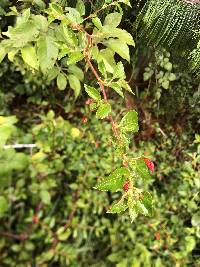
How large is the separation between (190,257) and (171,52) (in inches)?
37.2

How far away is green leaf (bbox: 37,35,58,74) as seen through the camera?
→ 1.30m

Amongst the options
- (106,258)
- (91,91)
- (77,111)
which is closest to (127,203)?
(91,91)

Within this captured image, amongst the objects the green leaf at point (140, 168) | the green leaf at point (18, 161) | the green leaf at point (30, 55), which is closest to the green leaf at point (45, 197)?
the green leaf at point (18, 161)

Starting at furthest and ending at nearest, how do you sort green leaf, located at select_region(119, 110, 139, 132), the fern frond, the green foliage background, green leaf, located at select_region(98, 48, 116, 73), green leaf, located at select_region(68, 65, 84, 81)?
the green foliage background, green leaf, located at select_region(68, 65, 84, 81), the fern frond, green leaf, located at select_region(98, 48, 116, 73), green leaf, located at select_region(119, 110, 139, 132)

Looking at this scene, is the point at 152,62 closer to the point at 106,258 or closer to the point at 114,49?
the point at 114,49

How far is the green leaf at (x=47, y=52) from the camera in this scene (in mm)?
1297

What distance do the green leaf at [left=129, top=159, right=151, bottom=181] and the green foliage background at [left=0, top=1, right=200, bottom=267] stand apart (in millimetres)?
949

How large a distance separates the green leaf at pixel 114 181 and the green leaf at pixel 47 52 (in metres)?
0.49

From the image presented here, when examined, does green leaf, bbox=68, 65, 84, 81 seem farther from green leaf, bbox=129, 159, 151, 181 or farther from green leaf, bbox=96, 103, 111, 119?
green leaf, bbox=129, 159, 151, 181

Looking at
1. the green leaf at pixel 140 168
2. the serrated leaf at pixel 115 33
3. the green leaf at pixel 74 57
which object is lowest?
the green leaf at pixel 140 168

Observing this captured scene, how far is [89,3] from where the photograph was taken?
5.12ft

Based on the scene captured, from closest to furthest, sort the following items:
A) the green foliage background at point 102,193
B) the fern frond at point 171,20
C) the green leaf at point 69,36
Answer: the green leaf at point 69,36 → the fern frond at point 171,20 → the green foliage background at point 102,193

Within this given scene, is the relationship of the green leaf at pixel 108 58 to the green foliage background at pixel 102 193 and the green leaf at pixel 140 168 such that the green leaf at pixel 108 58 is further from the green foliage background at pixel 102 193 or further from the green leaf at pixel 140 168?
the green foliage background at pixel 102 193

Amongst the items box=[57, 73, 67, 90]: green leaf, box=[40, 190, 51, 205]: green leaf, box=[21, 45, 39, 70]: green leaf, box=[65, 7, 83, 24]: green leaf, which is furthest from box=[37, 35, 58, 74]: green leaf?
box=[40, 190, 51, 205]: green leaf
